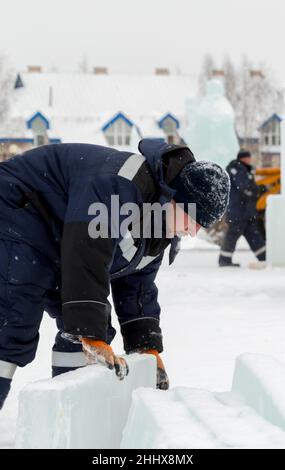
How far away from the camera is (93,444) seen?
8.22 feet

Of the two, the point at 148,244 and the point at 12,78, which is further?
the point at 12,78

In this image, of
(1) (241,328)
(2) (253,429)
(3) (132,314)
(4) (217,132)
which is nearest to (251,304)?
(1) (241,328)

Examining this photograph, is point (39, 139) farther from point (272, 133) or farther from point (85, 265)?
point (85, 265)

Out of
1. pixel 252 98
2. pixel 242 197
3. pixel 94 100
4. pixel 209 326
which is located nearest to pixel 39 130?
pixel 94 100

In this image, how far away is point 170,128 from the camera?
4253 cm

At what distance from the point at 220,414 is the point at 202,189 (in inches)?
31.7

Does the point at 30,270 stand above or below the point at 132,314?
above

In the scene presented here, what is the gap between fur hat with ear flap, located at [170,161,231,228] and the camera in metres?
2.73

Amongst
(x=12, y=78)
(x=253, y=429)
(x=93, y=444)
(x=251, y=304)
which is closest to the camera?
(x=253, y=429)

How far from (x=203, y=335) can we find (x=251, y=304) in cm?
157

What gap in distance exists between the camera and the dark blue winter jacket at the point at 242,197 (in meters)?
10.4

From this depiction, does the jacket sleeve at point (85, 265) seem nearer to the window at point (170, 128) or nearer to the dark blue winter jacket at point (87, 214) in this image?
the dark blue winter jacket at point (87, 214)

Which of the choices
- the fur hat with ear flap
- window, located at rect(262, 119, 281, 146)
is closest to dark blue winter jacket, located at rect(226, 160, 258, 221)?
the fur hat with ear flap

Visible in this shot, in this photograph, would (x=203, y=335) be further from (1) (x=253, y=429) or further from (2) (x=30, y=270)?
(1) (x=253, y=429)
